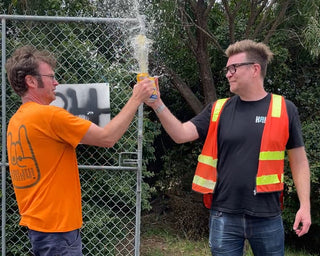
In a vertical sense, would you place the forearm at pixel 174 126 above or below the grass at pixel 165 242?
above

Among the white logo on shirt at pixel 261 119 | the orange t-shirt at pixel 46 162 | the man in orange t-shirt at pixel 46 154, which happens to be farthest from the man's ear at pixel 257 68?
the orange t-shirt at pixel 46 162

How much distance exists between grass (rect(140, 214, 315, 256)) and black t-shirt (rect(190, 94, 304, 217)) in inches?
104

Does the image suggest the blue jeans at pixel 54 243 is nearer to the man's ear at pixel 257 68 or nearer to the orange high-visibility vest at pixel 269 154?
the orange high-visibility vest at pixel 269 154

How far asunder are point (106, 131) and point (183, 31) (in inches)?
154

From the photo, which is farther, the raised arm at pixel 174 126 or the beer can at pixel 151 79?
the raised arm at pixel 174 126

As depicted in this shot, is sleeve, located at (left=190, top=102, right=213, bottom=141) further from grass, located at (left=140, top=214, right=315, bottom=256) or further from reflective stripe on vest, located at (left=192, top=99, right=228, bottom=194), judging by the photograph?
grass, located at (left=140, top=214, right=315, bottom=256)

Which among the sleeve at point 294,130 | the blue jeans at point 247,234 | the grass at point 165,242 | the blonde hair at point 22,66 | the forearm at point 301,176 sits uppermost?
the blonde hair at point 22,66

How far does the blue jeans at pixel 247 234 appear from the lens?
8.04 ft

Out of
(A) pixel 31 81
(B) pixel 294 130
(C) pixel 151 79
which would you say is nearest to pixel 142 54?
(C) pixel 151 79

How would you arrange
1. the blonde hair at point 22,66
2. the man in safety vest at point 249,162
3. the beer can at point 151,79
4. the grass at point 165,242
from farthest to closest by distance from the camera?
the grass at point 165,242, the man in safety vest at point 249,162, the beer can at point 151,79, the blonde hair at point 22,66

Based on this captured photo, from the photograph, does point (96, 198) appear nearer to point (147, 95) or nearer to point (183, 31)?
point (147, 95)

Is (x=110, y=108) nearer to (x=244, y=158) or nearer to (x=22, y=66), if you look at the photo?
(x=22, y=66)

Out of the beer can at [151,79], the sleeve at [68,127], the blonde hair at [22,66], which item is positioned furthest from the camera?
the beer can at [151,79]

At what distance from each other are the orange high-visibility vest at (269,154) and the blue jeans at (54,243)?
2.86 feet
